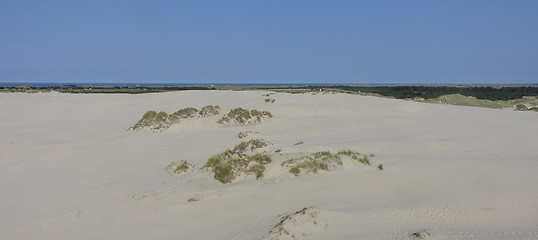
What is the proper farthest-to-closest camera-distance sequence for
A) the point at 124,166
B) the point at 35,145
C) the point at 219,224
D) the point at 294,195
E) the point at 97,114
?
the point at 97,114, the point at 35,145, the point at 124,166, the point at 294,195, the point at 219,224

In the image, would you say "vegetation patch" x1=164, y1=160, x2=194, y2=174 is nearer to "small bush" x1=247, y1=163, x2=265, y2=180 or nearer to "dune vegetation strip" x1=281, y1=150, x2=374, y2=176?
"small bush" x1=247, y1=163, x2=265, y2=180

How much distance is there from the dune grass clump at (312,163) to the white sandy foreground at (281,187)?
6.8 inches

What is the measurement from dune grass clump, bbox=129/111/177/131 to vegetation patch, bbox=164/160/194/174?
5535 mm

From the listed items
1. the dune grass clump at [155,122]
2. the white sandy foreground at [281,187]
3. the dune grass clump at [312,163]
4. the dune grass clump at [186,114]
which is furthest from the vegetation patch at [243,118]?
the dune grass clump at [312,163]

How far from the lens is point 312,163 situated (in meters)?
7.04

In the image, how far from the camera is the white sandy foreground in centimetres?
469

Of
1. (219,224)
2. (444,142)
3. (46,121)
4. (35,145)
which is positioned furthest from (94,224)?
(46,121)

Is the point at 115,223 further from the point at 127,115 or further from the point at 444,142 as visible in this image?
the point at 127,115

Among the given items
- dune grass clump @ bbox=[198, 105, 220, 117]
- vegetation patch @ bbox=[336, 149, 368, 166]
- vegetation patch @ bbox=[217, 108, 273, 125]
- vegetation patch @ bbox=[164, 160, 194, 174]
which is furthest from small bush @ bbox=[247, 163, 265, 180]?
dune grass clump @ bbox=[198, 105, 220, 117]

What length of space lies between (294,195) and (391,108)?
41.7ft

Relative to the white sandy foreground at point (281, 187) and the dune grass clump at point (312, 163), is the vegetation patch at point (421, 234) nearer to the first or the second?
the white sandy foreground at point (281, 187)

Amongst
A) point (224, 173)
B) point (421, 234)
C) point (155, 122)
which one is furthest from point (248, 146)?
point (155, 122)

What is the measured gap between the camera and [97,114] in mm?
18547

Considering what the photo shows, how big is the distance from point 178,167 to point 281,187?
275 cm
